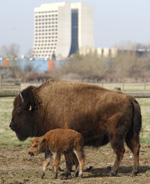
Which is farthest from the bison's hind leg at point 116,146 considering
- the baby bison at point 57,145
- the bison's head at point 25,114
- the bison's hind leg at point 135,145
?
the bison's head at point 25,114

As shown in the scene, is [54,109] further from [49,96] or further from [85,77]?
[85,77]

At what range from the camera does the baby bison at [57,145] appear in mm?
8672

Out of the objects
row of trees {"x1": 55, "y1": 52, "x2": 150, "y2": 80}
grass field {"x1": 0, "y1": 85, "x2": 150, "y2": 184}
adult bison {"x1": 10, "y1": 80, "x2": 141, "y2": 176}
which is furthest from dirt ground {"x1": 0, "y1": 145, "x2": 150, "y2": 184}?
row of trees {"x1": 55, "y1": 52, "x2": 150, "y2": 80}

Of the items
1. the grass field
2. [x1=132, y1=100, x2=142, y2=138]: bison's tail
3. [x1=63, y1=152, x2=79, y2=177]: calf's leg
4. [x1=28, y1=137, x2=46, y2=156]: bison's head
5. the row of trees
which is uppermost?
[x1=132, y1=100, x2=142, y2=138]: bison's tail

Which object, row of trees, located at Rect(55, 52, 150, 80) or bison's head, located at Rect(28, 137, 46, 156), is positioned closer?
bison's head, located at Rect(28, 137, 46, 156)

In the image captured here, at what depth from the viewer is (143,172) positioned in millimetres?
9531

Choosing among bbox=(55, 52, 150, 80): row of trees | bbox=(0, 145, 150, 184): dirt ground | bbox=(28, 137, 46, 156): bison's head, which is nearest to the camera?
bbox=(0, 145, 150, 184): dirt ground


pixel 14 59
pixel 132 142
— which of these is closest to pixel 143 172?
pixel 132 142

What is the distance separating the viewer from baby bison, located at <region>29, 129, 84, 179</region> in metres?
8.67

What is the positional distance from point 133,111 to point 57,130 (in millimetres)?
1723

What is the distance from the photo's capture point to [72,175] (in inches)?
366

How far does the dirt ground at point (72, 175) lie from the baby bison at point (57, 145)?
1.20 feet

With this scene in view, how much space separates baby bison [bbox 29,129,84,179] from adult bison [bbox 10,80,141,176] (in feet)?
2.17

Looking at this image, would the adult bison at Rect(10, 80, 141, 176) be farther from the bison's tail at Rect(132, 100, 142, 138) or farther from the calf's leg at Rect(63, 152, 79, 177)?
the calf's leg at Rect(63, 152, 79, 177)
